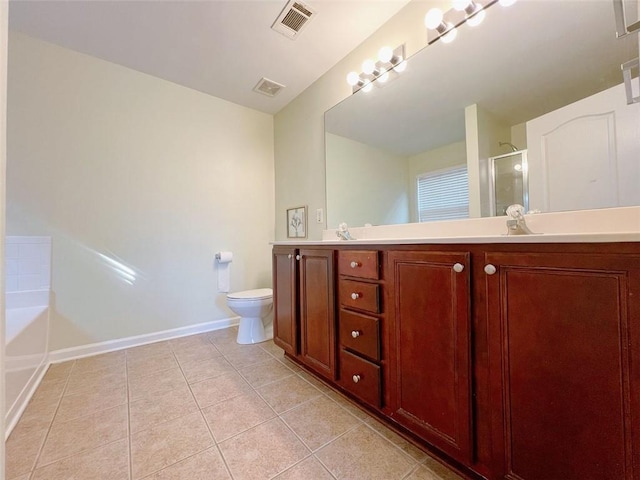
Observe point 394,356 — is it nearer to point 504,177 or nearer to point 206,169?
point 504,177


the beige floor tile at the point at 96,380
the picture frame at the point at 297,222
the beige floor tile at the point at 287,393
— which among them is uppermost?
the picture frame at the point at 297,222

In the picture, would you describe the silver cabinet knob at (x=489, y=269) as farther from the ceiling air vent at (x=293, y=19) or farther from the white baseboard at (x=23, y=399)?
the white baseboard at (x=23, y=399)

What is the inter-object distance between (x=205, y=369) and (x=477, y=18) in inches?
100

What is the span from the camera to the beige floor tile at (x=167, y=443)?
979 mm

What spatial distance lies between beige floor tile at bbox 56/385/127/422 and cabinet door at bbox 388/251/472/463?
1467 mm

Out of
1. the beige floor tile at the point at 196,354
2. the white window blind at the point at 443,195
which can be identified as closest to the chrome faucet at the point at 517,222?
the white window blind at the point at 443,195

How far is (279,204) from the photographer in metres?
2.84

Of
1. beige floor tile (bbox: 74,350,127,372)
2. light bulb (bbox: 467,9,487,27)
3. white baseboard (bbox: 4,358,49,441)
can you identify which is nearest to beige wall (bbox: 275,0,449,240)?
light bulb (bbox: 467,9,487,27)

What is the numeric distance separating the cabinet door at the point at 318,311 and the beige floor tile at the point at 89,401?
3.39 feet

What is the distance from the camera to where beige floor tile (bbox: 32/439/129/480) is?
93 cm

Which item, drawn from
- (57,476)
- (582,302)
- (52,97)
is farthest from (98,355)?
(582,302)

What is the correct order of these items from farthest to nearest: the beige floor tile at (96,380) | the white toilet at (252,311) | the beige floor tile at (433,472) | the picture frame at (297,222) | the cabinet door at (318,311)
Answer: the picture frame at (297,222)
the white toilet at (252,311)
the beige floor tile at (96,380)
the cabinet door at (318,311)
the beige floor tile at (433,472)

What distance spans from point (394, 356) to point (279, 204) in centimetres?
212

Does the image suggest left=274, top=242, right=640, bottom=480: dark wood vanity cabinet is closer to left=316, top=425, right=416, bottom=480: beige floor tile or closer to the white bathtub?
left=316, top=425, right=416, bottom=480: beige floor tile
